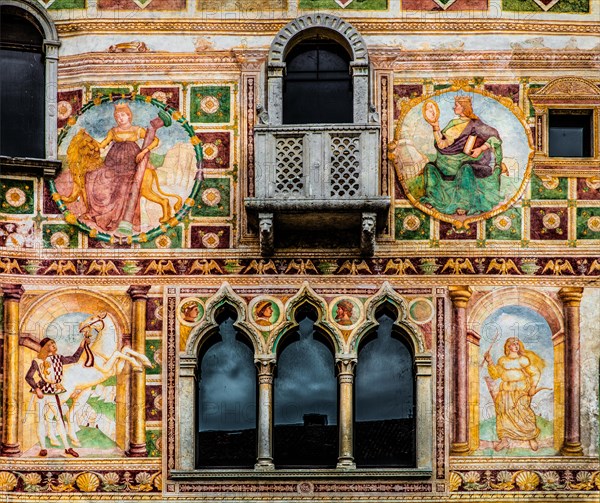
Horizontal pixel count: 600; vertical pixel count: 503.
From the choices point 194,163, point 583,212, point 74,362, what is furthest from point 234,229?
point 583,212

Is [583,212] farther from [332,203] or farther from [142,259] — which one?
[142,259]

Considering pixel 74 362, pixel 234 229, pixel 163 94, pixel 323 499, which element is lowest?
pixel 323 499

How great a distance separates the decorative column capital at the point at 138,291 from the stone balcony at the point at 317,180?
4.96ft

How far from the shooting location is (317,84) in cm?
2181

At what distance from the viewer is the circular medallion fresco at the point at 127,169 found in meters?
21.4

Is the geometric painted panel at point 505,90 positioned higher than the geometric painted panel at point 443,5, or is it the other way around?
the geometric painted panel at point 443,5

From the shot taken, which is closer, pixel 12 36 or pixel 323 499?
pixel 323 499

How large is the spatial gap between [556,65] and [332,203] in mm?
3466

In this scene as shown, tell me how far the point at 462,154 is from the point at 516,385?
293cm

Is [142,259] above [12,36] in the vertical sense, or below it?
below

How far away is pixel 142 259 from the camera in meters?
21.2

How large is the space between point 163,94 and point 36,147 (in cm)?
170

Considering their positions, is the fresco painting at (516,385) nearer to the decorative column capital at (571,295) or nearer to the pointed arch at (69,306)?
the decorative column capital at (571,295)

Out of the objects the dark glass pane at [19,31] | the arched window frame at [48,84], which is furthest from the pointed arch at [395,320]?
the dark glass pane at [19,31]
